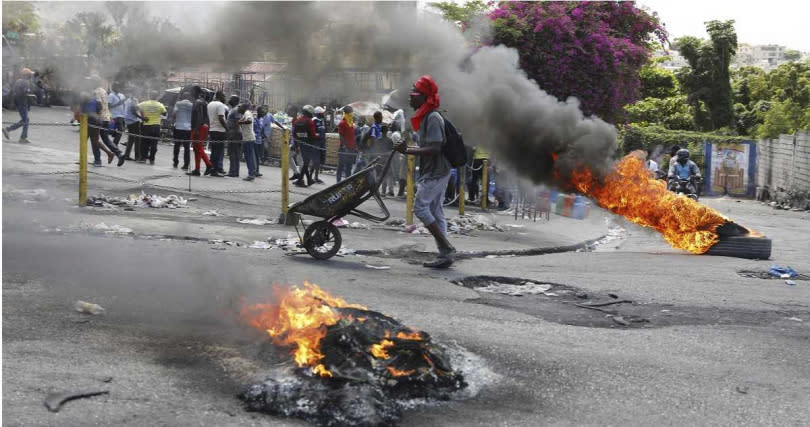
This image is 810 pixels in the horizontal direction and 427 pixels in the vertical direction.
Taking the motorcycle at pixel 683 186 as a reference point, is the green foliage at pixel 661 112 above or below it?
above

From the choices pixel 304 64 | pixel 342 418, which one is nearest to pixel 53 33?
pixel 304 64

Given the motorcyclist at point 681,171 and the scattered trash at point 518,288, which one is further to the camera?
the motorcyclist at point 681,171

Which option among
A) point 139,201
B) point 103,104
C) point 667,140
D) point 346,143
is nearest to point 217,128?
point 346,143

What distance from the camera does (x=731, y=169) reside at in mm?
28219

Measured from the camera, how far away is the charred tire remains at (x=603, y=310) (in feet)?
21.9

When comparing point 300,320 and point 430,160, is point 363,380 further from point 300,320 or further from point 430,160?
point 430,160

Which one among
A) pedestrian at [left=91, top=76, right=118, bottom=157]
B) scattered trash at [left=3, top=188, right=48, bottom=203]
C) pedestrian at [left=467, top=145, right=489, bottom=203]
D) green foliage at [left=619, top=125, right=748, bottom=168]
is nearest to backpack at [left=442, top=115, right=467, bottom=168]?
pedestrian at [left=91, top=76, right=118, bottom=157]

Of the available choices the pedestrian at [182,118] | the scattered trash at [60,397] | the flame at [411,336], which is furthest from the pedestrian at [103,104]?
the flame at [411,336]

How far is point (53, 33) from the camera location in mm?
6480

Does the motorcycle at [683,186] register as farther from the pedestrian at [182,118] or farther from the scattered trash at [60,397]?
the scattered trash at [60,397]

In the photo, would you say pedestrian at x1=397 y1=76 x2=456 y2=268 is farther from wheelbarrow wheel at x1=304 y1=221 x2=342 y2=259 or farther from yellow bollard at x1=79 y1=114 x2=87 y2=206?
yellow bollard at x1=79 y1=114 x2=87 y2=206

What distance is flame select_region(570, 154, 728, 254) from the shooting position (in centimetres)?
1076

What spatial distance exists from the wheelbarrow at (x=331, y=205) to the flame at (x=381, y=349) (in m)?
3.99

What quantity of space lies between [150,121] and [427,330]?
10.3 meters
